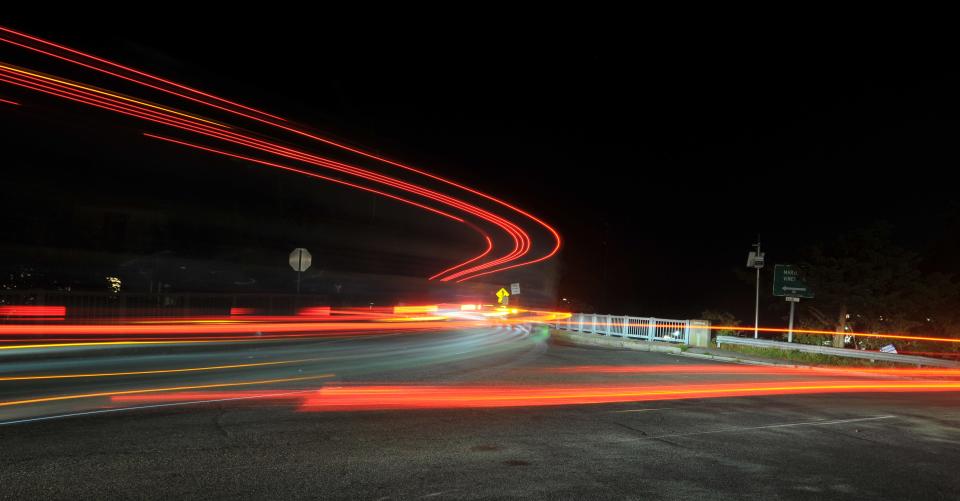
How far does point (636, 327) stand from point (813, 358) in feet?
25.5

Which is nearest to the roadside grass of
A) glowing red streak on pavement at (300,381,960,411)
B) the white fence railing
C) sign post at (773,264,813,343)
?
the white fence railing

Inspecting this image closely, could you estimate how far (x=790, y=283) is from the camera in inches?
989

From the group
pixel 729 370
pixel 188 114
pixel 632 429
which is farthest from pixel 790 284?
pixel 188 114

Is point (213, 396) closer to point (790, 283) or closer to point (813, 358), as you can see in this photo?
point (813, 358)

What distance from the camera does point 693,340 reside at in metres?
23.2

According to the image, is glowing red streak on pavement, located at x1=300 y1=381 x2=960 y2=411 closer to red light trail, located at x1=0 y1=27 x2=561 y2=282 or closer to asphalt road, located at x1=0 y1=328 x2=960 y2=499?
asphalt road, located at x1=0 y1=328 x2=960 y2=499

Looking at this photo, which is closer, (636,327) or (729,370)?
(729,370)

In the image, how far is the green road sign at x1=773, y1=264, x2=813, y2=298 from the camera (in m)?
25.0

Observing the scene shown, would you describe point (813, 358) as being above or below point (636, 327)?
below

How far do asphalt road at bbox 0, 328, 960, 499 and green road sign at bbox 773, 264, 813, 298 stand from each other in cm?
1425

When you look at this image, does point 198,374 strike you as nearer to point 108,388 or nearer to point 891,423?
point 108,388

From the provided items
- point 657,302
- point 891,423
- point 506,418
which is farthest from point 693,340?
point 657,302

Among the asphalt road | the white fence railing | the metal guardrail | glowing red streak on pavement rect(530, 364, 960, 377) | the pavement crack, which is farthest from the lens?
the white fence railing

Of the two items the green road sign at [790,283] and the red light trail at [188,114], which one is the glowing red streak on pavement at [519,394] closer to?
the red light trail at [188,114]
